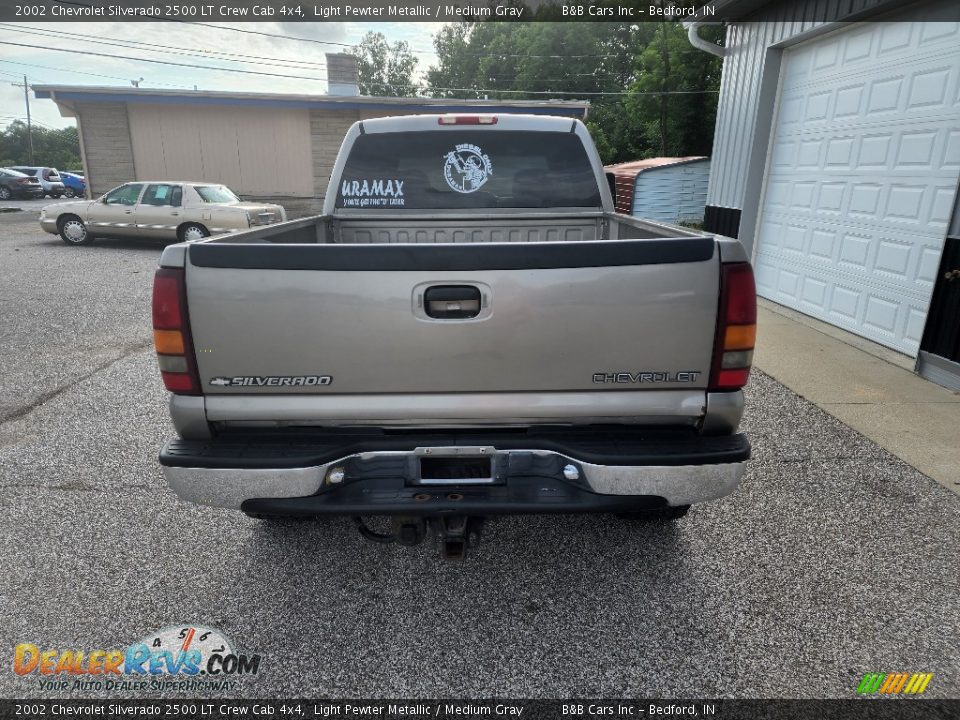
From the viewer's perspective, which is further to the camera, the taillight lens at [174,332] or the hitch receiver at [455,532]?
the hitch receiver at [455,532]

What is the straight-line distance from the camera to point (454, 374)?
230cm

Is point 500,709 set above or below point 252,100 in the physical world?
below

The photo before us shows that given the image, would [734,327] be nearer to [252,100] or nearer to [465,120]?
[465,120]

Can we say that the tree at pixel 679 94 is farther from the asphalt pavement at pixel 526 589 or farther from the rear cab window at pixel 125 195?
the asphalt pavement at pixel 526 589

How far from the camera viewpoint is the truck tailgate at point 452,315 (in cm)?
220

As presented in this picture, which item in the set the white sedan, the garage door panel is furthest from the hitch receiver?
the white sedan

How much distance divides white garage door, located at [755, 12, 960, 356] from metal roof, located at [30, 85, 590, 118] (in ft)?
40.2

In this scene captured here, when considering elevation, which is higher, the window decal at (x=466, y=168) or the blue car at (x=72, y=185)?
the window decal at (x=466, y=168)

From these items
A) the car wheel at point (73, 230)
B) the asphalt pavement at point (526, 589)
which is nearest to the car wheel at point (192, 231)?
the car wheel at point (73, 230)

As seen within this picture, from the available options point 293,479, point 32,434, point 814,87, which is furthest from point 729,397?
point 814,87

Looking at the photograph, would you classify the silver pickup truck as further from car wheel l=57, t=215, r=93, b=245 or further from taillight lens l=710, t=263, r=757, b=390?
car wheel l=57, t=215, r=93, b=245

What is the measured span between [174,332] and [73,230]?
1521 cm

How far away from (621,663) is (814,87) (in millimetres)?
7842

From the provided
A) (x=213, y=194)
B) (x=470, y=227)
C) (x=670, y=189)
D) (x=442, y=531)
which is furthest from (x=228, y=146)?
(x=442, y=531)
